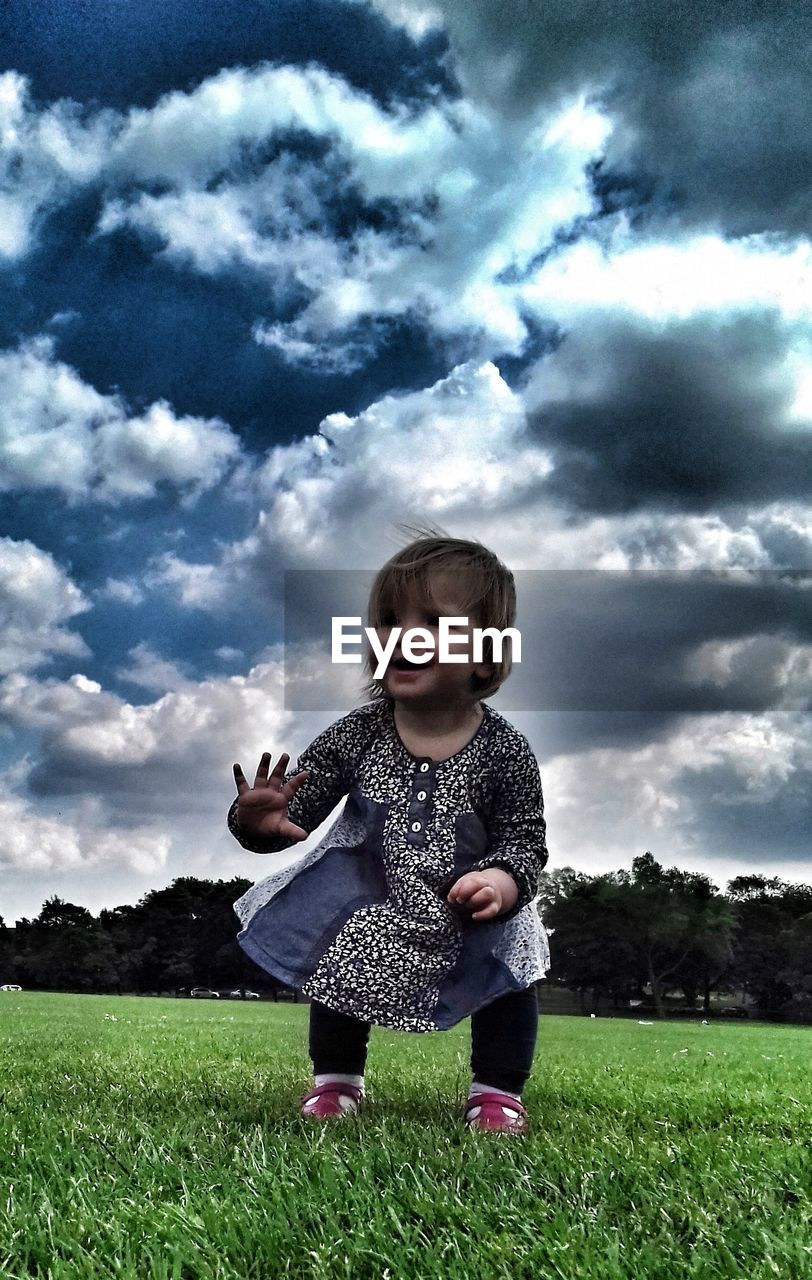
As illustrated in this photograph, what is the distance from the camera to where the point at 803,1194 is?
107 inches

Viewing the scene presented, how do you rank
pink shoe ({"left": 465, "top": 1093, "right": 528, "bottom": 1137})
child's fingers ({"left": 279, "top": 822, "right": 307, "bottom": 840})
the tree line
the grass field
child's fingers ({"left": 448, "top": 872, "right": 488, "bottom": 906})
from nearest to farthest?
the grass field
child's fingers ({"left": 448, "top": 872, "right": 488, "bottom": 906})
pink shoe ({"left": 465, "top": 1093, "right": 528, "bottom": 1137})
child's fingers ({"left": 279, "top": 822, "right": 307, "bottom": 840})
the tree line

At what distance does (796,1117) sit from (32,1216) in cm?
322

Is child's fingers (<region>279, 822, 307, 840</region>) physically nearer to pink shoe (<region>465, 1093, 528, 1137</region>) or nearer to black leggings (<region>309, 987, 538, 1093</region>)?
black leggings (<region>309, 987, 538, 1093</region>)

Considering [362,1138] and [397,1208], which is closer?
[397,1208]

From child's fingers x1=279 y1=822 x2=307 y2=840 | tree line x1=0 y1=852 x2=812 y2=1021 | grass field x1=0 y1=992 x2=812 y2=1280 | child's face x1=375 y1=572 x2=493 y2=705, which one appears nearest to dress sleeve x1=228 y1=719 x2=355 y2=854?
child's fingers x1=279 y1=822 x2=307 y2=840

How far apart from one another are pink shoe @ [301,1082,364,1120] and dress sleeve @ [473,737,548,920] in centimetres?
89

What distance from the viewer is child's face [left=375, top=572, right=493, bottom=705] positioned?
12.6 ft

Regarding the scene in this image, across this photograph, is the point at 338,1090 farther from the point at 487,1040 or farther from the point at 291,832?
the point at 291,832

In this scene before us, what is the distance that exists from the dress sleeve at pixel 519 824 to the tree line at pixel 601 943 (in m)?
44.0

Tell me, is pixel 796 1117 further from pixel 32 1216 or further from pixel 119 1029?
pixel 119 1029

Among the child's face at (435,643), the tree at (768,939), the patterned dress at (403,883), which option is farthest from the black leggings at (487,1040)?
the tree at (768,939)

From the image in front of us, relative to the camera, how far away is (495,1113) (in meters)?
3.65

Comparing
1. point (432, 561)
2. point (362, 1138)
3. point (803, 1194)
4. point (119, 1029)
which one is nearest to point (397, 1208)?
point (362, 1138)

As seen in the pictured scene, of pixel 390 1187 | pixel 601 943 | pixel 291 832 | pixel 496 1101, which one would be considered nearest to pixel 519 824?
pixel 291 832
